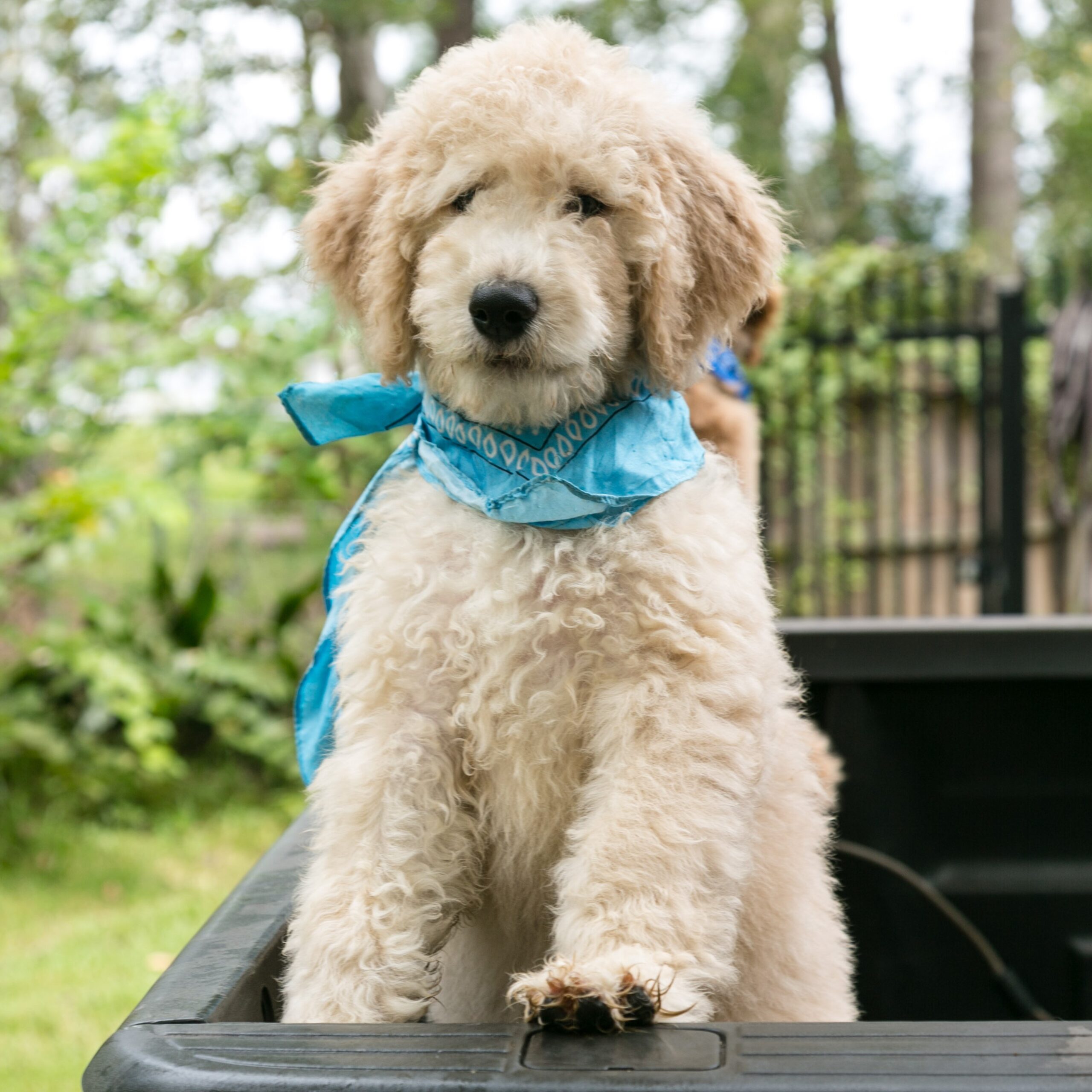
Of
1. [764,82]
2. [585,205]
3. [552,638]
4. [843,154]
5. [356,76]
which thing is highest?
[764,82]

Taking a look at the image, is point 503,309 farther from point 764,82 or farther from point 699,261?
point 764,82

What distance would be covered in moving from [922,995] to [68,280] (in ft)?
13.6

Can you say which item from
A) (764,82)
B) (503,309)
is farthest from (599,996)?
(764,82)

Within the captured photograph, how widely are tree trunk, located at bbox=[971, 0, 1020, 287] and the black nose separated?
38.8 feet

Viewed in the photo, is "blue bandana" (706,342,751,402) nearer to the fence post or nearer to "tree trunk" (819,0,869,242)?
the fence post

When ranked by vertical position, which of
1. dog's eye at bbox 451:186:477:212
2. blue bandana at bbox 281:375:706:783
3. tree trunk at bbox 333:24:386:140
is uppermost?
tree trunk at bbox 333:24:386:140

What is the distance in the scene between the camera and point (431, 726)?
166cm

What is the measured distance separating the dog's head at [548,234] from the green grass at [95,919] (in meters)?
2.70

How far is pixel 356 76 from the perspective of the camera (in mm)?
8148

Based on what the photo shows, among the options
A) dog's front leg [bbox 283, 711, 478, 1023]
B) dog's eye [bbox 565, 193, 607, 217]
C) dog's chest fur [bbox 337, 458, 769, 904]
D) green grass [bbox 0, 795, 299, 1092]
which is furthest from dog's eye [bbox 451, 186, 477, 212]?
green grass [bbox 0, 795, 299, 1092]

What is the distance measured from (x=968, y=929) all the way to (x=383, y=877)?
172cm

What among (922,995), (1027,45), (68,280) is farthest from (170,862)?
(1027,45)

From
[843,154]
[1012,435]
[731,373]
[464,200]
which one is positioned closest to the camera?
[464,200]

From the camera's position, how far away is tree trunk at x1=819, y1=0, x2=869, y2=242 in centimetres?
1778
